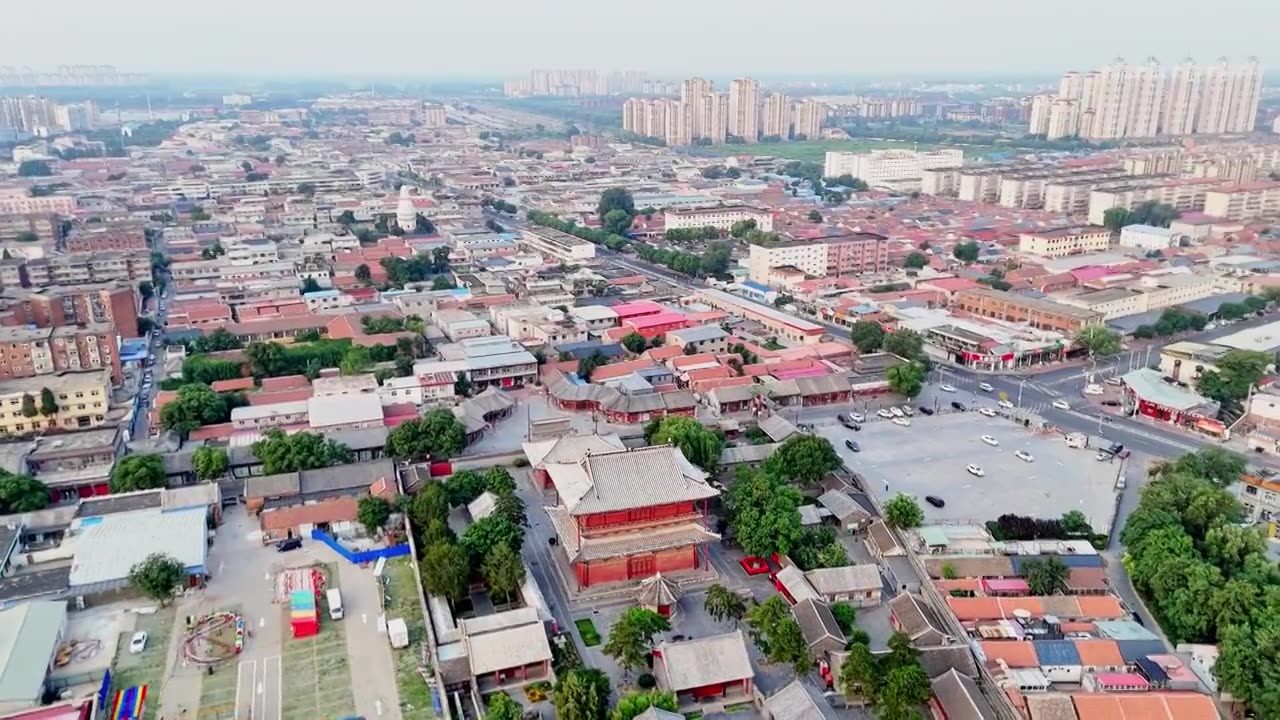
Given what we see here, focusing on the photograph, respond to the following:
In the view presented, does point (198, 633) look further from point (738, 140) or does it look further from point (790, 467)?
point (738, 140)

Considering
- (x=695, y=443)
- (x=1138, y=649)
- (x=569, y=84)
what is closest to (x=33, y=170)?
(x=695, y=443)

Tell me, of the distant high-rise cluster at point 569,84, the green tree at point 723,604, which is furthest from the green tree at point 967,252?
the distant high-rise cluster at point 569,84

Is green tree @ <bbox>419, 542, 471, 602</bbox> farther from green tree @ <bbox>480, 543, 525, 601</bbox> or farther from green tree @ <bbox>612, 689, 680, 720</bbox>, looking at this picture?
Result: green tree @ <bbox>612, 689, 680, 720</bbox>

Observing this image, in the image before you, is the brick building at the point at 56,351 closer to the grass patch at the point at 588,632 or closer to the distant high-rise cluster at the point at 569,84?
the grass patch at the point at 588,632

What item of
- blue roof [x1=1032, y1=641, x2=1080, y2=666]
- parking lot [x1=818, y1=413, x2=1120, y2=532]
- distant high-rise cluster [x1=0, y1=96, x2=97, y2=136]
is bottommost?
parking lot [x1=818, y1=413, x2=1120, y2=532]

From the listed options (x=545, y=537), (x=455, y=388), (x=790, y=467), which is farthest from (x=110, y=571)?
(x=790, y=467)

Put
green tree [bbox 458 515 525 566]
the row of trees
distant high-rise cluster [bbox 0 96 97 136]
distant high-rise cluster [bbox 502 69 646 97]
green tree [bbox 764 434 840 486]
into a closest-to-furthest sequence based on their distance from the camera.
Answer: the row of trees
green tree [bbox 458 515 525 566]
green tree [bbox 764 434 840 486]
distant high-rise cluster [bbox 0 96 97 136]
distant high-rise cluster [bbox 502 69 646 97]

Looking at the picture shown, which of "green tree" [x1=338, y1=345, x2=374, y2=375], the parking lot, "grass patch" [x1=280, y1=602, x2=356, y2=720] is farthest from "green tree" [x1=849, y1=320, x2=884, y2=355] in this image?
"grass patch" [x1=280, y1=602, x2=356, y2=720]
